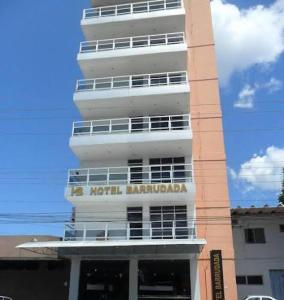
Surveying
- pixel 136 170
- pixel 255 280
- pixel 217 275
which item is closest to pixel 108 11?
pixel 136 170

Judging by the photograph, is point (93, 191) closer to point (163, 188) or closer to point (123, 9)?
point (163, 188)

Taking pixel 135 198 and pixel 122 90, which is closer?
pixel 135 198

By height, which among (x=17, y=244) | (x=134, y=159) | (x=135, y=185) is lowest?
(x=17, y=244)

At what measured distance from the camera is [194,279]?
78.4 ft

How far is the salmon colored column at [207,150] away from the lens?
2494 cm

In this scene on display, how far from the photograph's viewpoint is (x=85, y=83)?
30.3 metres

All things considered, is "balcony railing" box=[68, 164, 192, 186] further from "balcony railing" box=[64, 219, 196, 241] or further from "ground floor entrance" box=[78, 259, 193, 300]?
"ground floor entrance" box=[78, 259, 193, 300]

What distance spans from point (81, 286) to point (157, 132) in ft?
37.9

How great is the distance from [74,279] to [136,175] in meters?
8.15

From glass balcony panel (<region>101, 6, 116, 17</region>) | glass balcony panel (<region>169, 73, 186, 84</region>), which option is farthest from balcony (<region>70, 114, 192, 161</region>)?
glass balcony panel (<region>101, 6, 116, 17</region>)

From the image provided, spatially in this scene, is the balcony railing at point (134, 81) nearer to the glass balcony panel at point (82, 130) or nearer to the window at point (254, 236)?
the glass balcony panel at point (82, 130)

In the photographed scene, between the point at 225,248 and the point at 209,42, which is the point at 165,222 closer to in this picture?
the point at 225,248

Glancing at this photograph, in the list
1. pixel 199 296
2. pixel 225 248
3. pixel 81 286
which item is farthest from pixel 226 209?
pixel 81 286

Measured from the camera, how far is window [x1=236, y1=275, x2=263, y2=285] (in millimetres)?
26766
